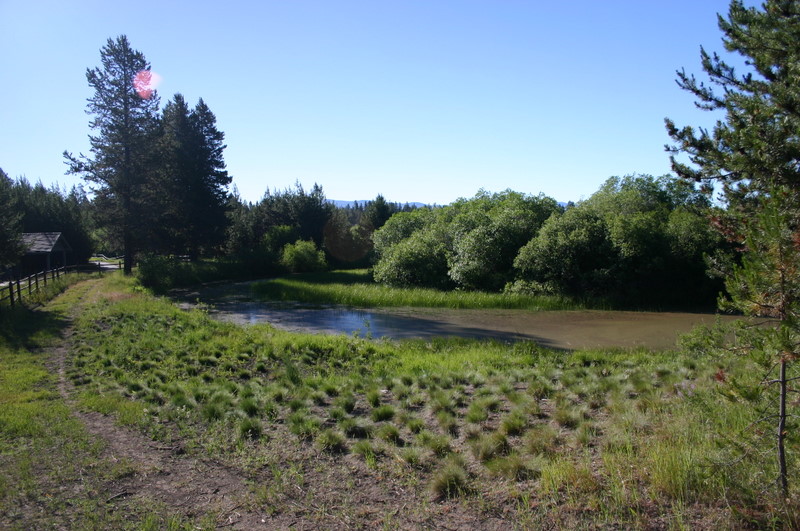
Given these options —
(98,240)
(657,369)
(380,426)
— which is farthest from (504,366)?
(98,240)

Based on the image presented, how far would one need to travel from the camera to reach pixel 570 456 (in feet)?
15.1

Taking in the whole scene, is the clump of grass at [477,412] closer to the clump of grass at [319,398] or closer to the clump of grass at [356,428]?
the clump of grass at [356,428]

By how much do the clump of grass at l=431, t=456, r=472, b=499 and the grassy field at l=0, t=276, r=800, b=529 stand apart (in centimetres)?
2

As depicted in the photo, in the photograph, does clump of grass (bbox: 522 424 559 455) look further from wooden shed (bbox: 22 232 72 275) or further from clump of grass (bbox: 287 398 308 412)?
wooden shed (bbox: 22 232 72 275)

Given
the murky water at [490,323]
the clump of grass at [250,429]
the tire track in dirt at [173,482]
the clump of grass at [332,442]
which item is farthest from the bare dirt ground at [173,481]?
the murky water at [490,323]

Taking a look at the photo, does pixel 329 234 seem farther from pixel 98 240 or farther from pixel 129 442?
pixel 129 442

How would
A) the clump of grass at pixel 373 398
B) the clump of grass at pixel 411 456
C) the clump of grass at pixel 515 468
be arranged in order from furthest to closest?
the clump of grass at pixel 373 398 → the clump of grass at pixel 411 456 → the clump of grass at pixel 515 468

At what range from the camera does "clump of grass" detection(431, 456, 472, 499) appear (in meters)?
4.34

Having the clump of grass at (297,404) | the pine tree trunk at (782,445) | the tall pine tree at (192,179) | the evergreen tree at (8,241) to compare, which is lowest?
the clump of grass at (297,404)

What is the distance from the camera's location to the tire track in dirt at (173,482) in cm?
427

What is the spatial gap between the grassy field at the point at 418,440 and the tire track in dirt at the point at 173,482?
4cm

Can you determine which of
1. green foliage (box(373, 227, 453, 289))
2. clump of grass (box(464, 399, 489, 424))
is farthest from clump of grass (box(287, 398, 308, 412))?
green foliage (box(373, 227, 453, 289))

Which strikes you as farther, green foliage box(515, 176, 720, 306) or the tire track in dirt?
green foliage box(515, 176, 720, 306)

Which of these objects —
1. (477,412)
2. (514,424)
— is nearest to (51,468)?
(477,412)
